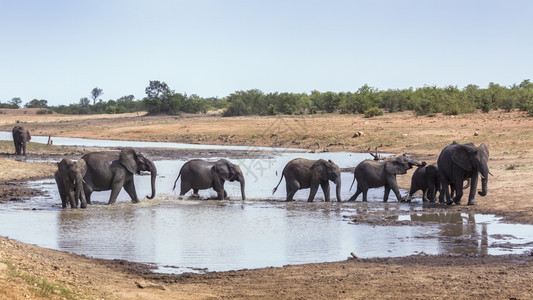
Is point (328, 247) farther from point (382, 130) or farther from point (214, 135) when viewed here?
point (214, 135)

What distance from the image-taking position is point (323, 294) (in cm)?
796

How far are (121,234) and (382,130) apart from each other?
26.7 m

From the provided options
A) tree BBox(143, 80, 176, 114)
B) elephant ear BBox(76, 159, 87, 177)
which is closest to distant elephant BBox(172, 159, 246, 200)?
elephant ear BBox(76, 159, 87, 177)

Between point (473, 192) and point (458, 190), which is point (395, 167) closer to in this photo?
point (458, 190)

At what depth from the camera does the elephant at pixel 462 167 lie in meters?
15.9

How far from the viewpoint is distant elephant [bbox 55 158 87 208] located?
51.3ft

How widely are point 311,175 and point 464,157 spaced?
4048 mm

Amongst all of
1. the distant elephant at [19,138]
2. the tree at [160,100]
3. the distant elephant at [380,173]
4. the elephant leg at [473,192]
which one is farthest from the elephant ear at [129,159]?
the tree at [160,100]

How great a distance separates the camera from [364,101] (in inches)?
2069

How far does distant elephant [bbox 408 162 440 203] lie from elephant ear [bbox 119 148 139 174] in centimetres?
734

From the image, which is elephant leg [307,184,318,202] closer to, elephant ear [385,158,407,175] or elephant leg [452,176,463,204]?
elephant ear [385,158,407,175]

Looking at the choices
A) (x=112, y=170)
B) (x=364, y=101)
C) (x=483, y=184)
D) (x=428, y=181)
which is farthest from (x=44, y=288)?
(x=364, y=101)

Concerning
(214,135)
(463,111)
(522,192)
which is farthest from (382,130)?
(522,192)

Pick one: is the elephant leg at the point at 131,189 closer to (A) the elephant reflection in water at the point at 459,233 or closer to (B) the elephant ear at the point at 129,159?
(B) the elephant ear at the point at 129,159
